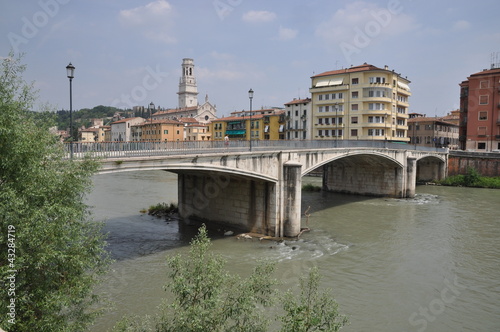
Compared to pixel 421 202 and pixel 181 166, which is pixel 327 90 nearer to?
pixel 421 202

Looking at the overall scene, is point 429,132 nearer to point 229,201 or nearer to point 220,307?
point 229,201

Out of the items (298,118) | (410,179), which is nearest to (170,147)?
(410,179)

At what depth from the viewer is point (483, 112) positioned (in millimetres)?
53594

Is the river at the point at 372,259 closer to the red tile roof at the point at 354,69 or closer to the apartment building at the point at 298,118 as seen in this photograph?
the red tile roof at the point at 354,69

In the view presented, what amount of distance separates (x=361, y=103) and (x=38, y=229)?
2014 inches

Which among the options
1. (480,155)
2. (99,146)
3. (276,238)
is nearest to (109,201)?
(276,238)

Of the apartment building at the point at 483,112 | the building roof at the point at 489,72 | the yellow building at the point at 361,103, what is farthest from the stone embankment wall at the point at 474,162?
the building roof at the point at 489,72

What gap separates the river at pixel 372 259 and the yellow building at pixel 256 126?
1423 inches

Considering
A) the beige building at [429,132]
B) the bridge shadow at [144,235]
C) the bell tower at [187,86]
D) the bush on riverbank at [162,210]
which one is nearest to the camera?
the bridge shadow at [144,235]

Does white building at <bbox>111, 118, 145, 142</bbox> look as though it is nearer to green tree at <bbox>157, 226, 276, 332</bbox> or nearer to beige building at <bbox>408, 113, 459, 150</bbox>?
beige building at <bbox>408, 113, 459, 150</bbox>

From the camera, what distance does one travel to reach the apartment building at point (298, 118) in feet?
202

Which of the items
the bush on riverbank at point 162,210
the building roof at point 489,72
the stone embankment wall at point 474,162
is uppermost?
the building roof at point 489,72

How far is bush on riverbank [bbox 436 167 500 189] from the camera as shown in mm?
44588

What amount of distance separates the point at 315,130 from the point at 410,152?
20.6 meters
